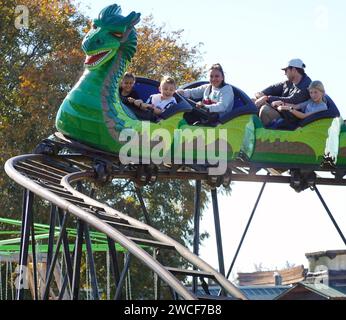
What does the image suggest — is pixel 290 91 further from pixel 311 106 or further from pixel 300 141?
pixel 300 141

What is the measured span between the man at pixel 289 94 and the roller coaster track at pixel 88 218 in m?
1.72

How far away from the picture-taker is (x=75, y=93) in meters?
10.8

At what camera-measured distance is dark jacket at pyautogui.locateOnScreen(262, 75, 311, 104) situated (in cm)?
1190

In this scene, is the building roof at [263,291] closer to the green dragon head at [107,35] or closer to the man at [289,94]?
the man at [289,94]

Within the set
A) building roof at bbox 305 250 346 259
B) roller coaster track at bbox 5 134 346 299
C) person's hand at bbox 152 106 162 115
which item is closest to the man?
roller coaster track at bbox 5 134 346 299

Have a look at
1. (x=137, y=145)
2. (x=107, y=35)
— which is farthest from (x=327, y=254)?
(x=107, y=35)

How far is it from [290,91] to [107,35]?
2.24 metres

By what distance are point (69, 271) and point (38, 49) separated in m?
12.3

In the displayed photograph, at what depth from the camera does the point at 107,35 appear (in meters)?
11.0

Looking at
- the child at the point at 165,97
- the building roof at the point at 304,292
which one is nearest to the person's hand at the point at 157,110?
the child at the point at 165,97

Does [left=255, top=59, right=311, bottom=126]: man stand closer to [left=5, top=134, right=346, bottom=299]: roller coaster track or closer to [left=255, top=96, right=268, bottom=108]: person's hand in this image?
[left=255, top=96, right=268, bottom=108]: person's hand

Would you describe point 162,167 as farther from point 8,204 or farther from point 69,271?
point 8,204

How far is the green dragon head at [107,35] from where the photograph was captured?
1092 centimetres
